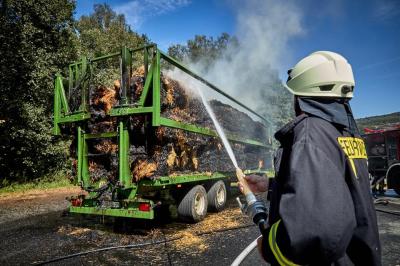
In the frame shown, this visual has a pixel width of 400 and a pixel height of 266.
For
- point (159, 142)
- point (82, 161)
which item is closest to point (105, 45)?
point (82, 161)

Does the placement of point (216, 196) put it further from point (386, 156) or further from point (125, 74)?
point (386, 156)

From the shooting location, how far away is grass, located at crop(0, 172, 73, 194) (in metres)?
14.1

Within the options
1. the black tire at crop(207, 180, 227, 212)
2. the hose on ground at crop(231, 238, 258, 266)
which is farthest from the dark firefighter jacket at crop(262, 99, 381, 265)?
the black tire at crop(207, 180, 227, 212)

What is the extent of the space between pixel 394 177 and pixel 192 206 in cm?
799

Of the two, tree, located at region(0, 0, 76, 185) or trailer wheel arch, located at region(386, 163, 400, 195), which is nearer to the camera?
trailer wheel arch, located at region(386, 163, 400, 195)

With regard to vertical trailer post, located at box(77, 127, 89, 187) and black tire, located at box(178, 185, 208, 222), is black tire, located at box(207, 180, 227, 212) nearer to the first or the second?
black tire, located at box(178, 185, 208, 222)

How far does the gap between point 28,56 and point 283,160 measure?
15800 mm

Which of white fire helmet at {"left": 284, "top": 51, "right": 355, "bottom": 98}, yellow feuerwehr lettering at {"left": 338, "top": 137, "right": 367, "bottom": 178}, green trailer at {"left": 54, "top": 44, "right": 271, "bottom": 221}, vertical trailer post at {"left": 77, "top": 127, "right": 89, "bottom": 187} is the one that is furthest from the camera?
vertical trailer post at {"left": 77, "top": 127, "right": 89, "bottom": 187}

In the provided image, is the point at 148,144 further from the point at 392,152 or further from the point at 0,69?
the point at 0,69

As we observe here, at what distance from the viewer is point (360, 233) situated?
1.43 meters

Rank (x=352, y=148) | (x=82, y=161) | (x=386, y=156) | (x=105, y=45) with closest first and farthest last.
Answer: (x=352, y=148) < (x=82, y=161) < (x=386, y=156) < (x=105, y=45)

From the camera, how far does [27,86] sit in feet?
48.4

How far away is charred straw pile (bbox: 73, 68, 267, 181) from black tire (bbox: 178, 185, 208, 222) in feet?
1.72

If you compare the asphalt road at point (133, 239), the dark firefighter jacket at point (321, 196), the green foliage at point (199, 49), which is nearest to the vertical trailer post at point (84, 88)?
the asphalt road at point (133, 239)
